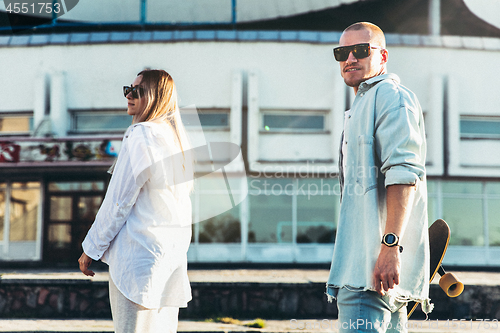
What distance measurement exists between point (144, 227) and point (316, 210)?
46.3ft

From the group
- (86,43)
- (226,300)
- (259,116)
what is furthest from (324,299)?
(86,43)

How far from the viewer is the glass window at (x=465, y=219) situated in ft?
52.1

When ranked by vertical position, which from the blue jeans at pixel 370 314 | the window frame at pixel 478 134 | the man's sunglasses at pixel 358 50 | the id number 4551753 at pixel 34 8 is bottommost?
the blue jeans at pixel 370 314

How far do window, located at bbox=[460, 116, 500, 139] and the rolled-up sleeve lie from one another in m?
15.5

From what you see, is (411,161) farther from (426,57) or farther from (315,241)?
(426,57)

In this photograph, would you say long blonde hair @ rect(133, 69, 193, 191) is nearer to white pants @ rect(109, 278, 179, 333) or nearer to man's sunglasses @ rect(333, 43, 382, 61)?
white pants @ rect(109, 278, 179, 333)

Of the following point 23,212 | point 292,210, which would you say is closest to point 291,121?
point 292,210

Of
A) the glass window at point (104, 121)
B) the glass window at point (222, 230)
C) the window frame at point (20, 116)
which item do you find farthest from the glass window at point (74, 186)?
the glass window at point (222, 230)

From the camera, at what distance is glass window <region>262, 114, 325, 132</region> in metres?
15.9

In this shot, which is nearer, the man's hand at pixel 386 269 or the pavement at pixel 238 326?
the man's hand at pixel 386 269

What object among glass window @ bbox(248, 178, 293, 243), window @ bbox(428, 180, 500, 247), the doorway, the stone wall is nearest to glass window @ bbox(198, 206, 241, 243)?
glass window @ bbox(248, 178, 293, 243)

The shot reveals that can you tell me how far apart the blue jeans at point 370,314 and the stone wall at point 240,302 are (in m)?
6.59

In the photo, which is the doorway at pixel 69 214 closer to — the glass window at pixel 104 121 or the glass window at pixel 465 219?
the glass window at pixel 104 121

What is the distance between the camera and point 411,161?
5.93 feet
